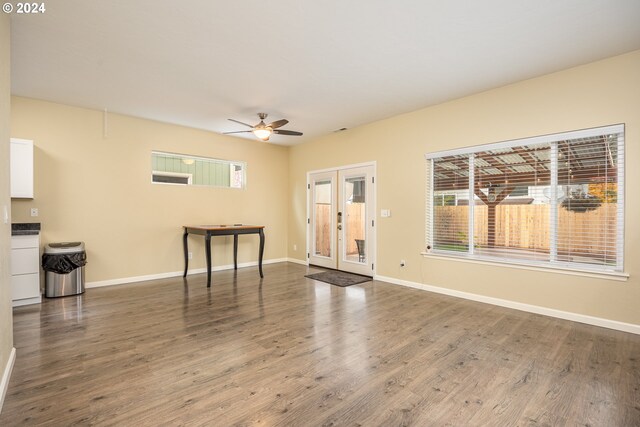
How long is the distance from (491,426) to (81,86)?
17.3 feet

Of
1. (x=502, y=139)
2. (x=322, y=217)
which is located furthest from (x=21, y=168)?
(x=502, y=139)

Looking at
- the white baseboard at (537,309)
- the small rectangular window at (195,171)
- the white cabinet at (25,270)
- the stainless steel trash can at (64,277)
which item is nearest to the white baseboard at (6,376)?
the white cabinet at (25,270)

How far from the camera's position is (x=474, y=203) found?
4273mm

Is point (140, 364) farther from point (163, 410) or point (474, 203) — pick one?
point (474, 203)

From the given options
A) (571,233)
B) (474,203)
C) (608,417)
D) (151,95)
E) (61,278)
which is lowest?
(608,417)

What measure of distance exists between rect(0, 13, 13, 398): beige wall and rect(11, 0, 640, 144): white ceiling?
21.1 inches

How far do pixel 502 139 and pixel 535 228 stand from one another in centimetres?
117

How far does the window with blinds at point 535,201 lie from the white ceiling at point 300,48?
88cm

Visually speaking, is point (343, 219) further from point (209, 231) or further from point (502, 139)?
point (502, 139)

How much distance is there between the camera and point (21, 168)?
3918 millimetres

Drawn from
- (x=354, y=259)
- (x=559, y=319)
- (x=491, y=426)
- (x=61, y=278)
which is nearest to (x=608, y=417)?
(x=491, y=426)

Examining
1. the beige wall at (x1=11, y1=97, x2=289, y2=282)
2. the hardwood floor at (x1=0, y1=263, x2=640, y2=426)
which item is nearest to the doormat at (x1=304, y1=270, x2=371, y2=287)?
the hardwood floor at (x1=0, y1=263, x2=640, y2=426)

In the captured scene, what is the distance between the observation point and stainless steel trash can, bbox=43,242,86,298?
413 centimetres

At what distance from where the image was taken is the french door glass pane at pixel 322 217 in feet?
20.9
